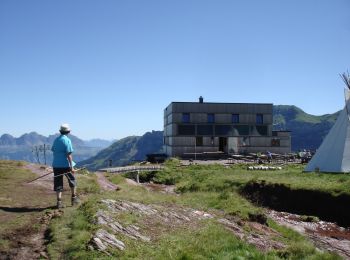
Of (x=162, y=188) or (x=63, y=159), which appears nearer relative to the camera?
(x=63, y=159)

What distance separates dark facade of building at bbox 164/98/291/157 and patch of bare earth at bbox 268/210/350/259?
40.9m

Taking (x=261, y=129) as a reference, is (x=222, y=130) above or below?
below

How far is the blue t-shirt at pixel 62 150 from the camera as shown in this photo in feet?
42.9

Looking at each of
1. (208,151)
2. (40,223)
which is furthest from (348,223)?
(208,151)

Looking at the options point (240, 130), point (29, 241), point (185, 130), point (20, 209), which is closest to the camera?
point (29, 241)

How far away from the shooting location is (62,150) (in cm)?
1315

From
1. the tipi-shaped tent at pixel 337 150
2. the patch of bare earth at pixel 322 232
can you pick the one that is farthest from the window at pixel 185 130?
the patch of bare earth at pixel 322 232

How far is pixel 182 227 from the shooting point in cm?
1254

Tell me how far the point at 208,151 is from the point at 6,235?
56.7m

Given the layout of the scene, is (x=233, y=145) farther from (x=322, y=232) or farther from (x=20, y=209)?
(x=20, y=209)

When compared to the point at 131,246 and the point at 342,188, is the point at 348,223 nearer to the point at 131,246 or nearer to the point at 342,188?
the point at 342,188

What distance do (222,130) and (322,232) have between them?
1869 inches

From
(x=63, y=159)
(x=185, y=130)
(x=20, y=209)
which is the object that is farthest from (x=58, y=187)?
(x=185, y=130)

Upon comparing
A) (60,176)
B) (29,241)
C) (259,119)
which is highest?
(259,119)
